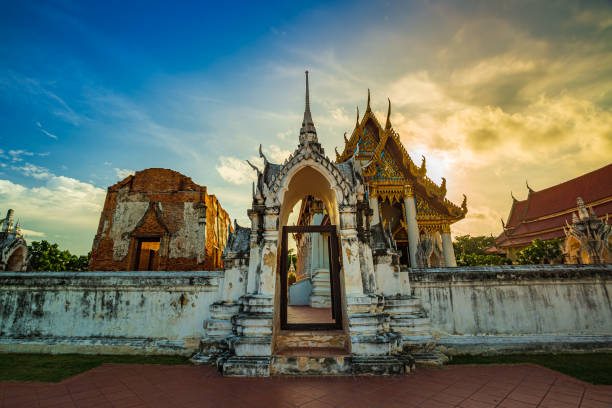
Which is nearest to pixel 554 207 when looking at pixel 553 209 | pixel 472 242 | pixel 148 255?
pixel 553 209

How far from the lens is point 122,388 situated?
373cm

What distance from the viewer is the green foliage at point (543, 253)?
17.5m

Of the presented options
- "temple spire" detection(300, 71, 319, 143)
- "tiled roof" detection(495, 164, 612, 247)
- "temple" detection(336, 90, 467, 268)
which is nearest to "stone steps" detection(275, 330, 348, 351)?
"temple spire" detection(300, 71, 319, 143)

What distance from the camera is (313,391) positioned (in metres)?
3.53

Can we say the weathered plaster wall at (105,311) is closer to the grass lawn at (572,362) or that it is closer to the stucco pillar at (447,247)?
the grass lawn at (572,362)

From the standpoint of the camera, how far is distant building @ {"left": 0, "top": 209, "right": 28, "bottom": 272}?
672 cm

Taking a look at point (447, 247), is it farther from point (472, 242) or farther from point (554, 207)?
point (472, 242)

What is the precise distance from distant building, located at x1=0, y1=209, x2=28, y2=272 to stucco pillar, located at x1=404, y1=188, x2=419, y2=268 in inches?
479

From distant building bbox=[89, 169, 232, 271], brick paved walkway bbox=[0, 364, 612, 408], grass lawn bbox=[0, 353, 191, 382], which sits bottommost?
brick paved walkway bbox=[0, 364, 612, 408]

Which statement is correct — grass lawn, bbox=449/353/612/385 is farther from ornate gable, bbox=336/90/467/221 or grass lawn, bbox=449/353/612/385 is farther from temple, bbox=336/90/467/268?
ornate gable, bbox=336/90/467/221

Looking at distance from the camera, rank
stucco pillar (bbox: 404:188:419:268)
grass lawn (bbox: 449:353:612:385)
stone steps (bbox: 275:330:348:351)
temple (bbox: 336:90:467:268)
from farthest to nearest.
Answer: temple (bbox: 336:90:467:268) → stucco pillar (bbox: 404:188:419:268) → stone steps (bbox: 275:330:348:351) → grass lawn (bbox: 449:353:612:385)

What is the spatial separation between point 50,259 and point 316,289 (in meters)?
20.1

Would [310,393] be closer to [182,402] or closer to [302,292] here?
[182,402]

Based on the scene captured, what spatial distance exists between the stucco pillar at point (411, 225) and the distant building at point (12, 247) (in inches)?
479
